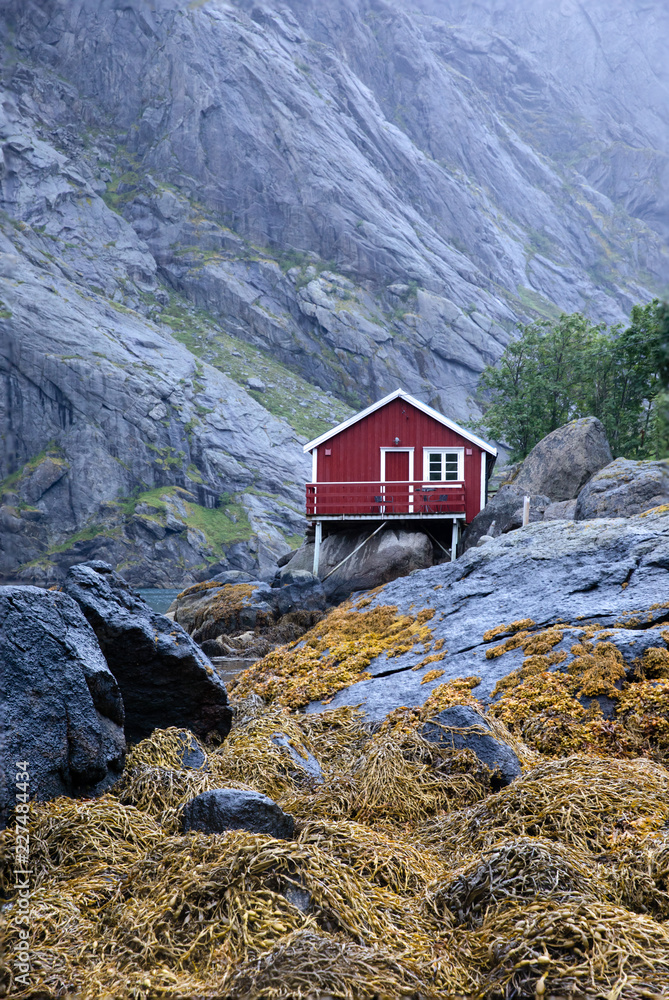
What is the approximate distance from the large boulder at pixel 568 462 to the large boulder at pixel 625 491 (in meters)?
6.35

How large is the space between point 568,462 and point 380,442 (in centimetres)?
878

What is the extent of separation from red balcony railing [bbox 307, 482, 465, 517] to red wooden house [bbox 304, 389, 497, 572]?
0.05 meters

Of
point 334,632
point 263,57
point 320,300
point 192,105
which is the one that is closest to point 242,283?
point 320,300

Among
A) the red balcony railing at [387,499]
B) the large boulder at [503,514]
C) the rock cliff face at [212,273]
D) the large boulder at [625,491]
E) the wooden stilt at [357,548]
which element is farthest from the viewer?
the rock cliff face at [212,273]

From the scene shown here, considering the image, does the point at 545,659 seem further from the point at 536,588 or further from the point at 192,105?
the point at 192,105

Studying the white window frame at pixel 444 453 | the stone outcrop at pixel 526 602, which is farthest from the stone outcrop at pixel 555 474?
the stone outcrop at pixel 526 602

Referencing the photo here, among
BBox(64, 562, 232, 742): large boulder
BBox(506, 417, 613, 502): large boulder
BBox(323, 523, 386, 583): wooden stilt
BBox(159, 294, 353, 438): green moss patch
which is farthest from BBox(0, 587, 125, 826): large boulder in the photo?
BBox(159, 294, 353, 438): green moss patch

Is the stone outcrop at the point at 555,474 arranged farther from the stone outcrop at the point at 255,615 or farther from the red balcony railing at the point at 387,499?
the stone outcrop at the point at 255,615

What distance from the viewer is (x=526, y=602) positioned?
12281 millimetres

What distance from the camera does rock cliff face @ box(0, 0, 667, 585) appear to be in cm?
10150

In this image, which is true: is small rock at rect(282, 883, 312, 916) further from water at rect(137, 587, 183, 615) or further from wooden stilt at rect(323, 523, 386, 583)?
water at rect(137, 587, 183, 615)

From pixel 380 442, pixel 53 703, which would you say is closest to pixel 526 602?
→ pixel 53 703

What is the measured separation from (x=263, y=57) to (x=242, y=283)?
6005cm

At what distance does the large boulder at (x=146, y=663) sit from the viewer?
773cm
